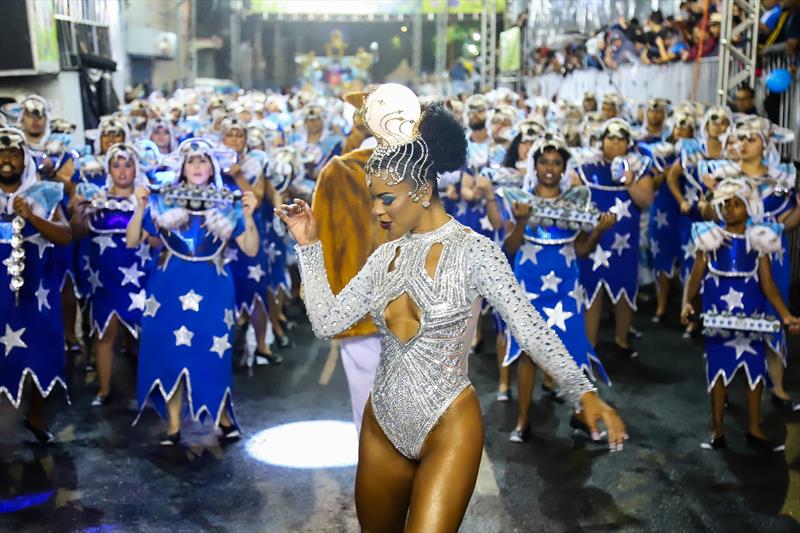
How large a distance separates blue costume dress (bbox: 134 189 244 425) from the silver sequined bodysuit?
127 inches

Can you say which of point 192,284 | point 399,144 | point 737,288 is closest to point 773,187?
point 737,288

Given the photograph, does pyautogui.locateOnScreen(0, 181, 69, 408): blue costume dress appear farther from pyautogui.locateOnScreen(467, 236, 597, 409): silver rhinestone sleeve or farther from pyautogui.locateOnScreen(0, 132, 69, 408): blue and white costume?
pyautogui.locateOnScreen(467, 236, 597, 409): silver rhinestone sleeve

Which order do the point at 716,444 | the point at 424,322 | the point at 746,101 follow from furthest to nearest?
1. the point at 746,101
2. the point at 716,444
3. the point at 424,322

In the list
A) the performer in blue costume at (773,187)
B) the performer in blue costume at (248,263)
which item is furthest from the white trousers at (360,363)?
the performer in blue costume at (773,187)

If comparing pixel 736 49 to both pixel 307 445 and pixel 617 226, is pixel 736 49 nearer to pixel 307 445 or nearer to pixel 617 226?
pixel 617 226

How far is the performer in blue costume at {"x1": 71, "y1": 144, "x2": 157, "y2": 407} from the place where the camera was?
27.3ft

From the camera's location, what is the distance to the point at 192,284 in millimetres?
7086

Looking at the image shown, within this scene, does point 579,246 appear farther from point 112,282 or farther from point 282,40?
point 282,40

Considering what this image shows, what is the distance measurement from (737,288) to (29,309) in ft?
15.6

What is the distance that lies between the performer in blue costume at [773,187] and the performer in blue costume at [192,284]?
3820 mm

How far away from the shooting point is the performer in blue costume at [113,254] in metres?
8.33

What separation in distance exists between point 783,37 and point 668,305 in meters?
4.10

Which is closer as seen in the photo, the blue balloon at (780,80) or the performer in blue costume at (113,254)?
the performer in blue costume at (113,254)

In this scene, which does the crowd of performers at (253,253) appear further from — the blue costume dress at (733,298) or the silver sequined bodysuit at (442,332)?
the silver sequined bodysuit at (442,332)
